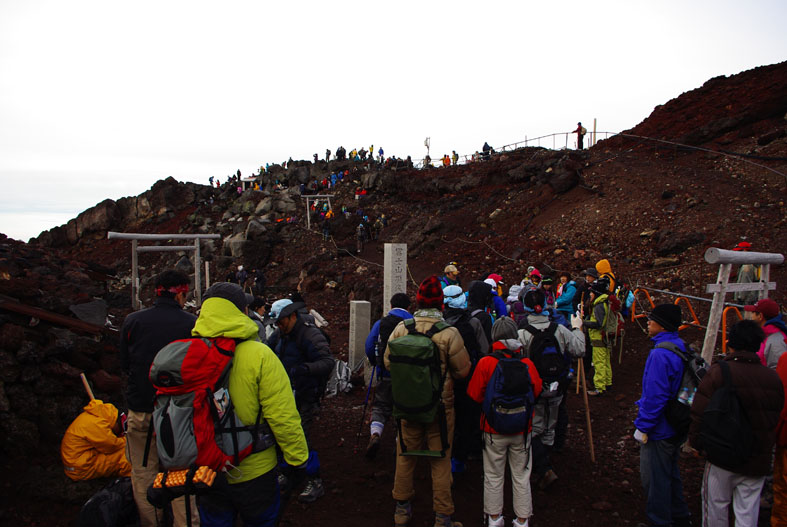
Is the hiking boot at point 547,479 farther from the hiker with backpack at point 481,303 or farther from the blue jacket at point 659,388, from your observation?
the hiker with backpack at point 481,303

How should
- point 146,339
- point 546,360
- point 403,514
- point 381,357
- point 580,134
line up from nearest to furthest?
point 146,339, point 403,514, point 546,360, point 381,357, point 580,134

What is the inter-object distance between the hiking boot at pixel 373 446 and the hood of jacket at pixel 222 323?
9.88 ft

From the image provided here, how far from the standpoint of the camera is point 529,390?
3.70 metres

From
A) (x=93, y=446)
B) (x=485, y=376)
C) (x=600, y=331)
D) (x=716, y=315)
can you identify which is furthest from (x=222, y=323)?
(x=600, y=331)

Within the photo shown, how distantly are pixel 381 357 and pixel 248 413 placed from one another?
7.59ft

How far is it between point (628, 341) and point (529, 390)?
725cm

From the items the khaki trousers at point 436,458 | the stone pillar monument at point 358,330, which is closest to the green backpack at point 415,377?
the khaki trousers at point 436,458

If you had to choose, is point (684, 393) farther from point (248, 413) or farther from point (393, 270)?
point (393, 270)

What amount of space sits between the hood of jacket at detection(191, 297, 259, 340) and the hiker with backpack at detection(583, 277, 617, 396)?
5876 mm

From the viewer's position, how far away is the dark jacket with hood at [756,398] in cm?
310

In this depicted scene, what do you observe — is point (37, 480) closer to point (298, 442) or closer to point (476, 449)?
point (298, 442)

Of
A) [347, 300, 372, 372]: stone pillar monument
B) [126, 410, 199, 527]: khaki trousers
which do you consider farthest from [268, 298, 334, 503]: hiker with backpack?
[347, 300, 372, 372]: stone pillar monument

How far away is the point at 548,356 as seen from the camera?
434 cm

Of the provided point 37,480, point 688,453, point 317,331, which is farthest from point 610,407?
point 37,480
